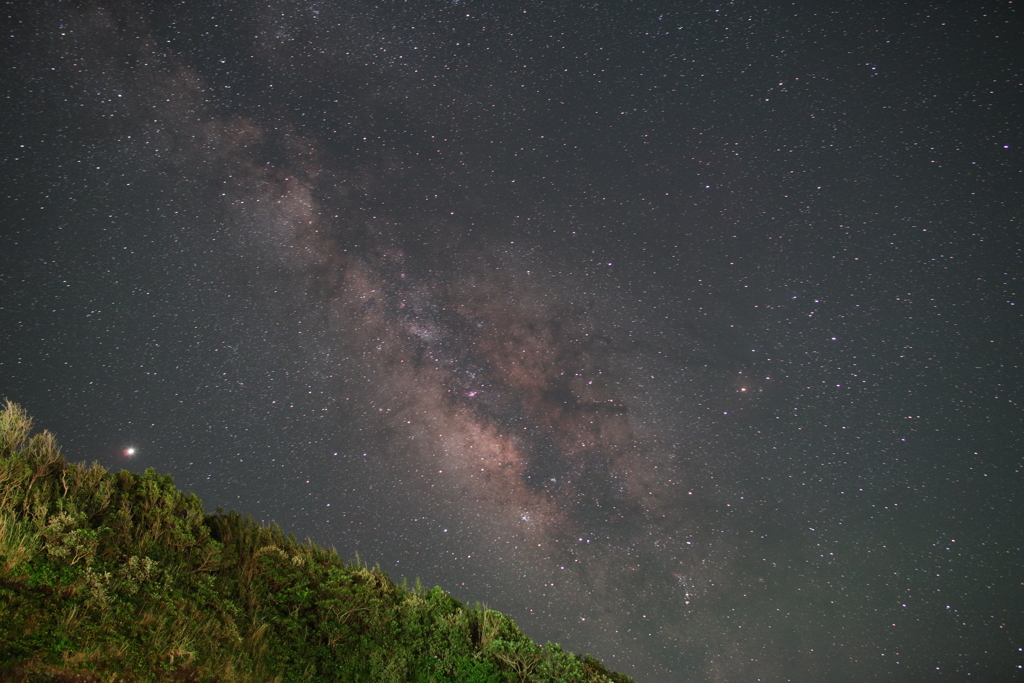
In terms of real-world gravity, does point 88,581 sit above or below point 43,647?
above

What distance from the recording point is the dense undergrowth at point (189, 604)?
3988 millimetres

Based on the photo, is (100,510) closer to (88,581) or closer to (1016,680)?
(88,581)

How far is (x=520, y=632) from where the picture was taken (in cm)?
738

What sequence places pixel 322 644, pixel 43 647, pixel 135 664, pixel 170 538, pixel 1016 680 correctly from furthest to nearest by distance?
pixel 1016 680 → pixel 322 644 → pixel 170 538 → pixel 135 664 → pixel 43 647

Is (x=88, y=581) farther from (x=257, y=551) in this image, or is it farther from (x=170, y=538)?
(x=257, y=551)

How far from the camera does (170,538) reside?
5.58m

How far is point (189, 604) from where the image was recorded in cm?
501

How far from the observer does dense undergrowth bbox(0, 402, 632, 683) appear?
13.1 feet

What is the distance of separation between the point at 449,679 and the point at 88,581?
417 centimetres

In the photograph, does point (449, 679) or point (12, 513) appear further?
point (449, 679)

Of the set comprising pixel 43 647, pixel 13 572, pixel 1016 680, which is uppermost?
pixel 1016 680

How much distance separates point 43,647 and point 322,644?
2991mm

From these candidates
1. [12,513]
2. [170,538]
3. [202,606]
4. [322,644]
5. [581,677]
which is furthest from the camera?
[581,677]

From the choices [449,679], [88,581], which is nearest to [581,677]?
[449,679]
